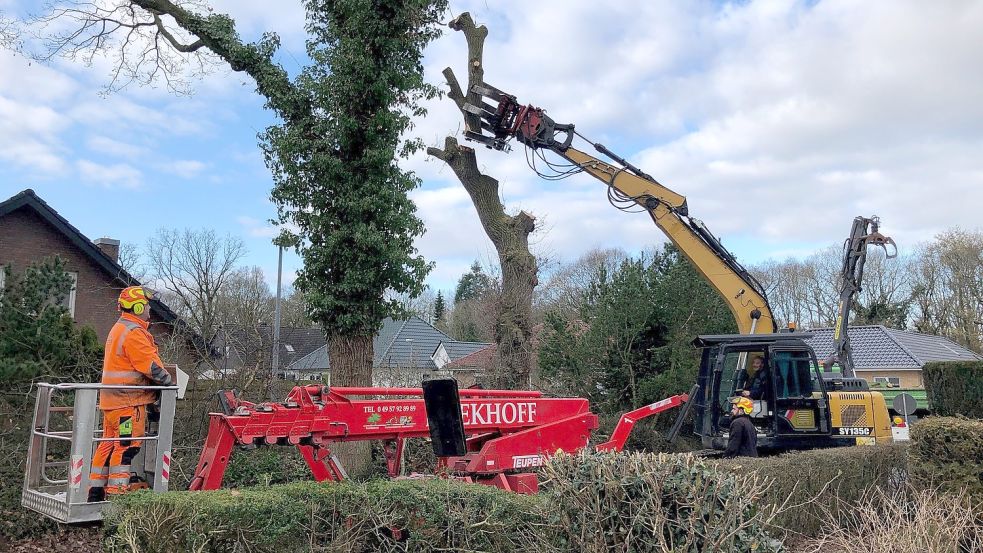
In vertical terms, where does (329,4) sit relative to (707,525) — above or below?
above

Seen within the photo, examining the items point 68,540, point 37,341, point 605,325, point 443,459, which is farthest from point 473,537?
point 605,325

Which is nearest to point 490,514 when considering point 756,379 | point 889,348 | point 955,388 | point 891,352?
point 756,379

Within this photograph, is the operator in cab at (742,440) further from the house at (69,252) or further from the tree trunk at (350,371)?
the house at (69,252)

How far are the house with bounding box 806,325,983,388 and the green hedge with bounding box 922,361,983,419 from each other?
13.0m

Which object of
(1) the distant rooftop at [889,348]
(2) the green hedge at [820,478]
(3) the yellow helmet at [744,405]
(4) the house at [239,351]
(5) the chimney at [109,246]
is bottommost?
(2) the green hedge at [820,478]

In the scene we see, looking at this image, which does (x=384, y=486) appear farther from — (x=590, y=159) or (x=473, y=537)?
(x=590, y=159)

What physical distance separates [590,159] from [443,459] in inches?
300

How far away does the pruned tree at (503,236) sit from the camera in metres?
15.1

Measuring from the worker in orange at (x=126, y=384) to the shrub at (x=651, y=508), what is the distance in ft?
12.7

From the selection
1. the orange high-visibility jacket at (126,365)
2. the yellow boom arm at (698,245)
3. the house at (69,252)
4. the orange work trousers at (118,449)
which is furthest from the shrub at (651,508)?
the house at (69,252)

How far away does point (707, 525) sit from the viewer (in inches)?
159

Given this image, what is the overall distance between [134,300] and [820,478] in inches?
274

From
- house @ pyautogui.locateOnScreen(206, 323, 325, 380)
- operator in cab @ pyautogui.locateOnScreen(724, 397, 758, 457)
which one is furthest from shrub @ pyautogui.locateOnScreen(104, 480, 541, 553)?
house @ pyautogui.locateOnScreen(206, 323, 325, 380)

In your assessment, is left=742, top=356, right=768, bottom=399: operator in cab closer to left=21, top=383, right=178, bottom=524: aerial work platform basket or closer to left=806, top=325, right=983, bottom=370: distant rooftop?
left=21, top=383, right=178, bottom=524: aerial work platform basket
